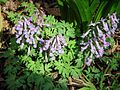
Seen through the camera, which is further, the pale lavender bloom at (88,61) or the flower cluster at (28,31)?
the pale lavender bloom at (88,61)

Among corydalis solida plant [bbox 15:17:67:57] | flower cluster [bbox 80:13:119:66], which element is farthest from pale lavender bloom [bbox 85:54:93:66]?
corydalis solida plant [bbox 15:17:67:57]

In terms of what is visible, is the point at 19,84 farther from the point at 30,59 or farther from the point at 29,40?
the point at 29,40

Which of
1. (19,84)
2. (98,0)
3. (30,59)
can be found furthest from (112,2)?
(19,84)

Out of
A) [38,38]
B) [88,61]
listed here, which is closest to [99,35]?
[88,61]

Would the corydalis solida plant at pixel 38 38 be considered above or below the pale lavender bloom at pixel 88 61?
above

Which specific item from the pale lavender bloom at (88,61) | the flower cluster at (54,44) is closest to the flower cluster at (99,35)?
the pale lavender bloom at (88,61)

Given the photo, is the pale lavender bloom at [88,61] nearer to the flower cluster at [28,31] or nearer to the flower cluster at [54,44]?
the flower cluster at [54,44]
